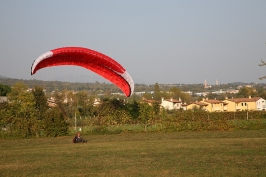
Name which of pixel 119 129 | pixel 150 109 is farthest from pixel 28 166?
pixel 150 109

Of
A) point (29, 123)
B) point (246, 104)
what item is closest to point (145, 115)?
point (29, 123)

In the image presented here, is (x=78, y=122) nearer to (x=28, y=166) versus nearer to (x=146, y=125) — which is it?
(x=146, y=125)

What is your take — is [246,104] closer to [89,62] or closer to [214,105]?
[214,105]

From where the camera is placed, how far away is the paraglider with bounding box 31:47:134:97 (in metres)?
18.6

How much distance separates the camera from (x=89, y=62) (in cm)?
2083

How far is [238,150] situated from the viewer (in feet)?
46.4

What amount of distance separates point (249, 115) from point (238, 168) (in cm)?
3184

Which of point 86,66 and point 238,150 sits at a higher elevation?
point 86,66

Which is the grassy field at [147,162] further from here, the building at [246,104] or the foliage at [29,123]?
the building at [246,104]

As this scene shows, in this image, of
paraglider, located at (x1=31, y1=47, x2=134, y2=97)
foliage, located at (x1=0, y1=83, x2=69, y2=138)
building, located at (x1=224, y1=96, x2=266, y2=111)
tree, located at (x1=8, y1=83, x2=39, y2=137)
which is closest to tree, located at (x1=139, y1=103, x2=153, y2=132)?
foliage, located at (x1=0, y1=83, x2=69, y2=138)

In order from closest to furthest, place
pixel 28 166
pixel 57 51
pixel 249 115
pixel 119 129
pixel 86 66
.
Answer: pixel 28 166 < pixel 57 51 < pixel 86 66 < pixel 119 129 < pixel 249 115

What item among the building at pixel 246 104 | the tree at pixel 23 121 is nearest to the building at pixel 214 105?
the building at pixel 246 104

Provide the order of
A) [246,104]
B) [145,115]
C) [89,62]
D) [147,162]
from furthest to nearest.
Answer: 1. [246,104]
2. [145,115]
3. [89,62]
4. [147,162]

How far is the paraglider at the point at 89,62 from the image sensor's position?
18.6m
